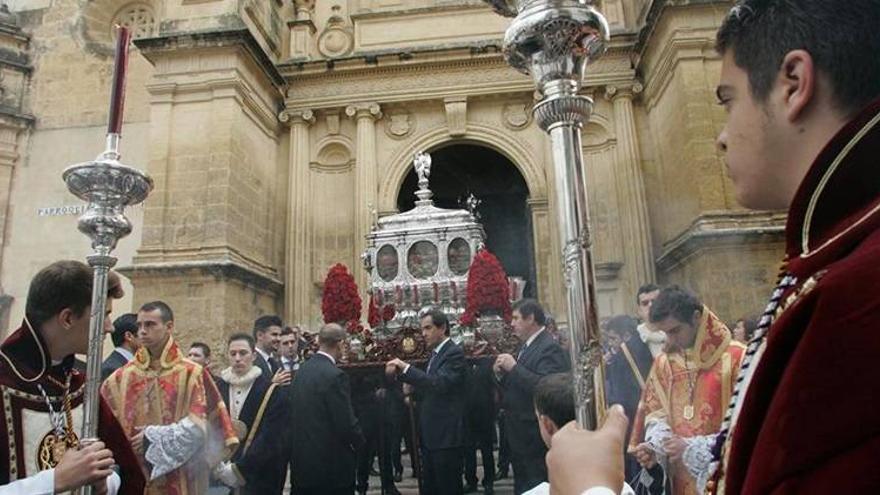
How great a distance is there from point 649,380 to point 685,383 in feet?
0.94

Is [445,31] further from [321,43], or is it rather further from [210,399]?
[210,399]

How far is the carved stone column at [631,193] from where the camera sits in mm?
12555

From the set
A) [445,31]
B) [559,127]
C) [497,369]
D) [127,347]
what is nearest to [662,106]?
[445,31]

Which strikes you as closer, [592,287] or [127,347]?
[592,287]

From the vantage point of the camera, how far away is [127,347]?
5832 mm

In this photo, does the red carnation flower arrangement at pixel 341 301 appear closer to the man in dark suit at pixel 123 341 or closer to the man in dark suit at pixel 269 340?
the man in dark suit at pixel 269 340

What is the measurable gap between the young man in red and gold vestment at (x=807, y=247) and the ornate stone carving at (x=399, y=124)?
43.9 feet

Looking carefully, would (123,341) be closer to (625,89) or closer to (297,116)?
(297,116)

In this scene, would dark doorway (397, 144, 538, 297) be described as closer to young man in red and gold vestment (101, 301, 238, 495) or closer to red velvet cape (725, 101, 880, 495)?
young man in red and gold vestment (101, 301, 238, 495)

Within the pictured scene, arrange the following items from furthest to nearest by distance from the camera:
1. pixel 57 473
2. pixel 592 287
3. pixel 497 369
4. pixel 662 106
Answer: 1. pixel 662 106
2. pixel 497 369
3. pixel 57 473
4. pixel 592 287

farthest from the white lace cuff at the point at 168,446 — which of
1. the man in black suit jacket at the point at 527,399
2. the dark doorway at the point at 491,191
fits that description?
the dark doorway at the point at 491,191

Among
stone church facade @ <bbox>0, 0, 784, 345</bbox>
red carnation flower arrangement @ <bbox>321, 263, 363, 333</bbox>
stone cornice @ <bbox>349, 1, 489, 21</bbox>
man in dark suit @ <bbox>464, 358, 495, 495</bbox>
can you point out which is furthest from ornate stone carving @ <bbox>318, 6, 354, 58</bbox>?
man in dark suit @ <bbox>464, 358, 495, 495</bbox>

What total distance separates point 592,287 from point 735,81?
0.65 meters

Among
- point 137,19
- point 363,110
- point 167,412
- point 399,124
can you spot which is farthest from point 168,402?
point 137,19
